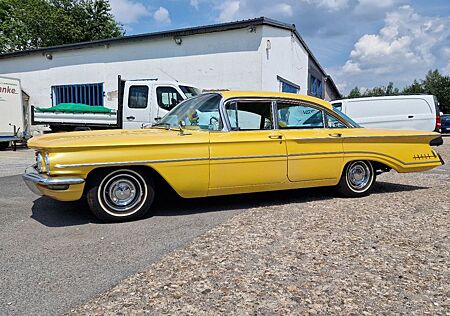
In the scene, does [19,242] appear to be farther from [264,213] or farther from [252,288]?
[264,213]

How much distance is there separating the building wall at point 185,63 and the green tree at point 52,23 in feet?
47.2

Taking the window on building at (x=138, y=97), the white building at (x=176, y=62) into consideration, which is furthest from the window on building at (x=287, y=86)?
the window on building at (x=138, y=97)

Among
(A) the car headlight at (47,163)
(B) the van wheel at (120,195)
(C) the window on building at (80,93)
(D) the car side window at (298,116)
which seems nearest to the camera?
(A) the car headlight at (47,163)

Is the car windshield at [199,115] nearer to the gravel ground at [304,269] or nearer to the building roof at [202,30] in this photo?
the gravel ground at [304,269]

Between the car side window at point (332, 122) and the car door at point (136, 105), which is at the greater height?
the car door at point (136, 105)

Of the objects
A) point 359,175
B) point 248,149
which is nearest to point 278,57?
point 359,175

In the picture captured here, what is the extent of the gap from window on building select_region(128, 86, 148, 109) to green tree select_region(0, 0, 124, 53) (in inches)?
1063

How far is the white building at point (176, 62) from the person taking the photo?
1332cm

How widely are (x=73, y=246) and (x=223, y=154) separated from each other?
6.44 feet

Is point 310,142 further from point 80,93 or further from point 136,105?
point 80,93

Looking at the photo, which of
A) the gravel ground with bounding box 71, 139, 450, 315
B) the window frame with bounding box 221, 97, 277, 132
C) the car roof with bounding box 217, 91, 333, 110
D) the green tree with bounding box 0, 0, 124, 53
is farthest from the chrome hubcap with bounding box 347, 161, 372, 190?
the green tree with bounding box 0, 0, 124, 53

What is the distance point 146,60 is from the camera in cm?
1531

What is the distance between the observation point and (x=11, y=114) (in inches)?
537

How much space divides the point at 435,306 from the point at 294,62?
15.3 meters
